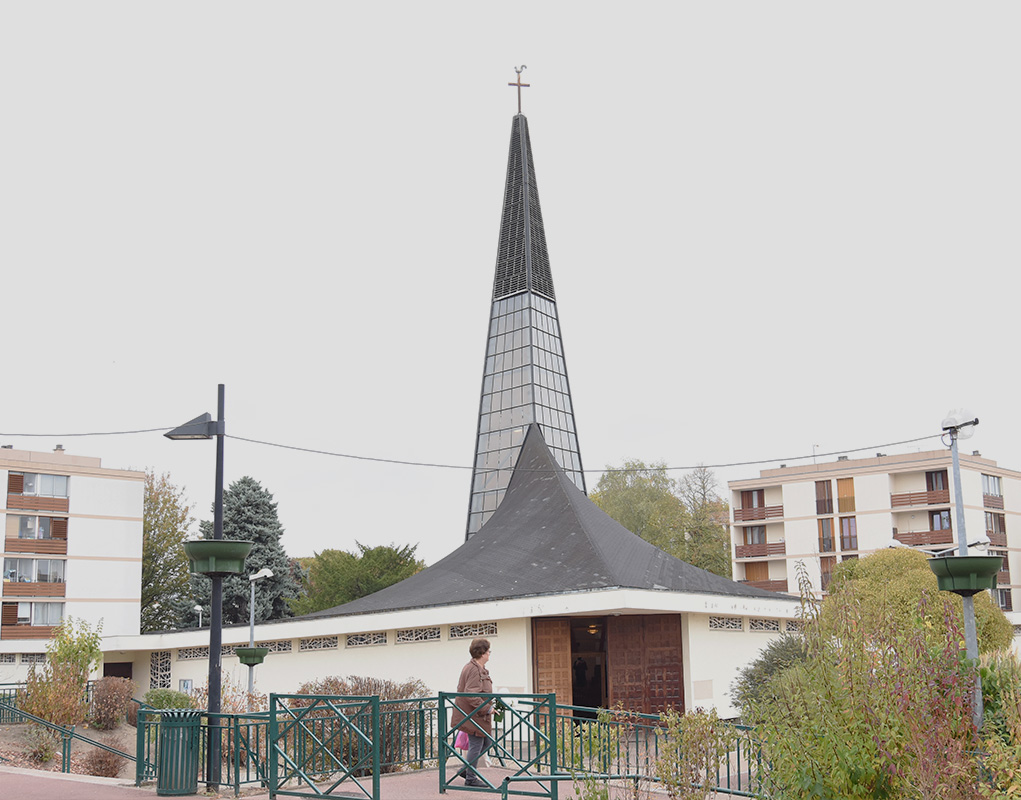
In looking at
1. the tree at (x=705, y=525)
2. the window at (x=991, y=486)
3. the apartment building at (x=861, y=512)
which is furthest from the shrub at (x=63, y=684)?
the window at (x=991, y=486)

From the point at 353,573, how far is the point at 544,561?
1651 cm

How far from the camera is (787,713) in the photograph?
7230 millimetres

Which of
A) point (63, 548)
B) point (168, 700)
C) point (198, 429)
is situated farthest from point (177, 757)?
point (63, 548)

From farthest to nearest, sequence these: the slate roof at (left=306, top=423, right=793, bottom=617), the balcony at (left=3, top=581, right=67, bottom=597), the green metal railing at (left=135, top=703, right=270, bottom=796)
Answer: the balcony at (left=3, top=581, right=67, bottom=597) → the slate roof at (left=306, top=423, right=793, bottom=617) → the green metal railing at (left=135, top=703, right=270, bottom=796)

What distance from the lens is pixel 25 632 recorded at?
129 feet

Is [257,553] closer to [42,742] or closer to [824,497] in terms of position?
[42,742]

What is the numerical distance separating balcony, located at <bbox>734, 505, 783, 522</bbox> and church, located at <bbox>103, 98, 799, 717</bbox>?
24.0 m

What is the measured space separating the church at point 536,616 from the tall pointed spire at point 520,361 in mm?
75

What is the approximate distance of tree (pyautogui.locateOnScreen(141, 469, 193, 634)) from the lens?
154 ft

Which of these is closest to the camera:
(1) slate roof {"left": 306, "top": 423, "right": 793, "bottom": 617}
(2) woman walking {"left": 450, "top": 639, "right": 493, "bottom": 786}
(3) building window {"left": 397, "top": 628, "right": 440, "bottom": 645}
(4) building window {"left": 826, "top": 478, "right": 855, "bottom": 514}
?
(2) woman walking {"left": 450, "top": 639, "right": 493, "bottom": 786}

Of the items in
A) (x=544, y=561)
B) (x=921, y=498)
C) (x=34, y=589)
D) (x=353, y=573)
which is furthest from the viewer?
(x=921, y=498)

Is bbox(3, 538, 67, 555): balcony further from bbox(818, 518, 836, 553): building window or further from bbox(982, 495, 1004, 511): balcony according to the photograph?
bbox(982, 495, 1004, 511): balcony

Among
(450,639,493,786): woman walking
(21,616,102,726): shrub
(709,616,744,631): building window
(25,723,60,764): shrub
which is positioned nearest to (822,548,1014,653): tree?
(709,616,744,631): building window

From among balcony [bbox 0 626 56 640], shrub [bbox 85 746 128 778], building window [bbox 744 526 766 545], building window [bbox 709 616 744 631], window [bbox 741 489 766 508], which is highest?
window [bbox 741 489 766 508]
